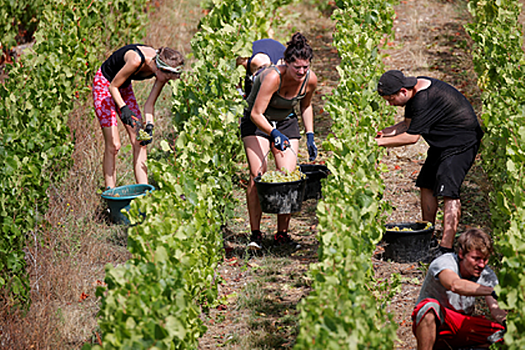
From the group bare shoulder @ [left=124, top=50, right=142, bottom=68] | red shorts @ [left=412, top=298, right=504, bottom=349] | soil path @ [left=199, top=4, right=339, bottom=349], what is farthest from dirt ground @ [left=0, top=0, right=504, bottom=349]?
bare shoulder @ [left=124, top=50, right=142, bottom=68]

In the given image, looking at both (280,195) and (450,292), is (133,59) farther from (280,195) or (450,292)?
(450,292)

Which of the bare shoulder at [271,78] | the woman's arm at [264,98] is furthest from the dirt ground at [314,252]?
the bare shoulder at [271,78]

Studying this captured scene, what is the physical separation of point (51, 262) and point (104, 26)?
4.99 m

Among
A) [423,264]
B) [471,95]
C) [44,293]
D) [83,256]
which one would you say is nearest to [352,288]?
[423,264]

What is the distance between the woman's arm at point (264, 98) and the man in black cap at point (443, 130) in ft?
2.92

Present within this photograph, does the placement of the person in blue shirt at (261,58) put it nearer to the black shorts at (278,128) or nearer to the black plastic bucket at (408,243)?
the black shorts at (278,128)

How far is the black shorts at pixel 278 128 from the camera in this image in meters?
5.14

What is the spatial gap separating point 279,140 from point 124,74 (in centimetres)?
173

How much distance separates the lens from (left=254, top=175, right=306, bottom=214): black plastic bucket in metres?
4.81

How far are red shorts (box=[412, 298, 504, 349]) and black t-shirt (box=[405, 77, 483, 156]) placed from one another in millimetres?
1697

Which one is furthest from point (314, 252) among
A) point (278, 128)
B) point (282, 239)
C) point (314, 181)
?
point (278, 128)

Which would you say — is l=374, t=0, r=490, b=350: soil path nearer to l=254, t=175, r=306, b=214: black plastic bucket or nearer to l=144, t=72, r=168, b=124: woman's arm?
l=254, t=175, r=306, b=214: black plastic bucket

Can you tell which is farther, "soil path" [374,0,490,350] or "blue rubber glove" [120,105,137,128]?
"blue rubber glove" [120,105,137,128]

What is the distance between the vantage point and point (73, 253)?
16.4 ft
